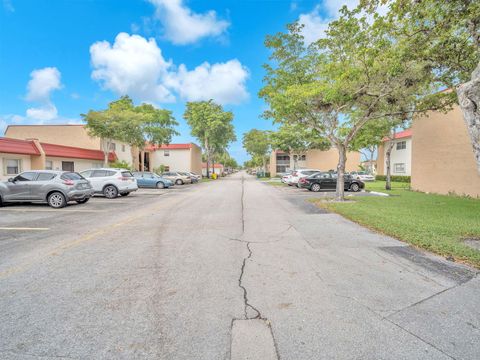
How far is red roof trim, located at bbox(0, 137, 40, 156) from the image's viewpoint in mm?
18416

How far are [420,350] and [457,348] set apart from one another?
0.35 m

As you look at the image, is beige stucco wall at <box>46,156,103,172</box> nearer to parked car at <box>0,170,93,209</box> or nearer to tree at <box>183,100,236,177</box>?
parked car at <box>0,170,93,209</box>

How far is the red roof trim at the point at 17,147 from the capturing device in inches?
725

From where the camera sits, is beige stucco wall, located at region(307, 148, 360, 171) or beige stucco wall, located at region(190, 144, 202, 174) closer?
beige stucco wall, located at region(190, 144, 202, 174)

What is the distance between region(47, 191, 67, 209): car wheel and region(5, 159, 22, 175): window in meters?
12.3

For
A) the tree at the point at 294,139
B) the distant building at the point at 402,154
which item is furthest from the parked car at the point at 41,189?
the distant building at the point at 402,154

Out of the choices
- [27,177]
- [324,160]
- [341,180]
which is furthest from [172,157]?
[341,180]

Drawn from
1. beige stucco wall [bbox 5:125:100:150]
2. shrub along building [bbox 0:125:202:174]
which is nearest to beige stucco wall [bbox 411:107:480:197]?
shrub along building [bbox 0:125:202:174]

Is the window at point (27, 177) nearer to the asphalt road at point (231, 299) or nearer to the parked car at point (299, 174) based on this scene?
the asphalt road at point (231, 299)

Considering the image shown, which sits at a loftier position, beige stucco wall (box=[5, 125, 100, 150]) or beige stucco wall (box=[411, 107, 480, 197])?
beige stucco wall (box=[5, 125, 100, 150])

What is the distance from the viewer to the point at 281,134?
3744 cm

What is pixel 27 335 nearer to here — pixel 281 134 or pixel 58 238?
pixel 58 238

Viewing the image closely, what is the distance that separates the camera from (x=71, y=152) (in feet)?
80.7

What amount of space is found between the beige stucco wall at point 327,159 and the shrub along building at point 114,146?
23869mm
